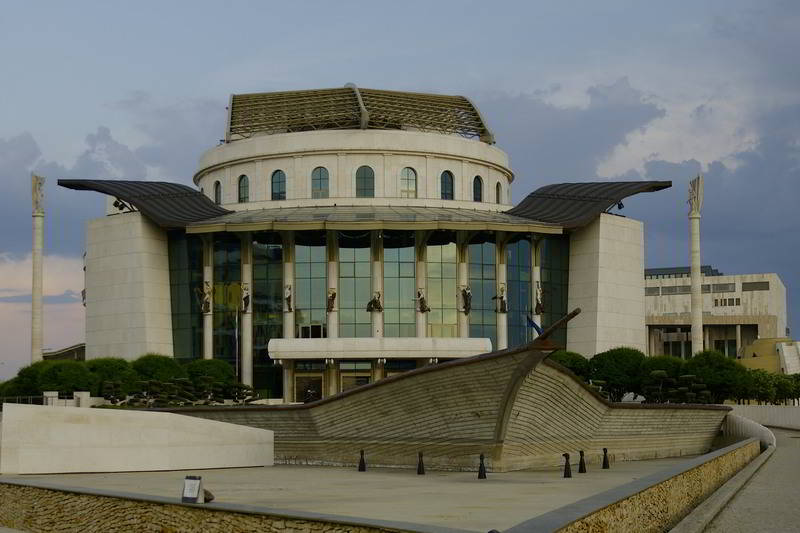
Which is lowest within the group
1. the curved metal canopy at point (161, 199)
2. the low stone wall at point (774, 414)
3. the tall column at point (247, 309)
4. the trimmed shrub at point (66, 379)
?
the low stone wall at point (774, 414)

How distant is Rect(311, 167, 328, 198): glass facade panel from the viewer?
241ft

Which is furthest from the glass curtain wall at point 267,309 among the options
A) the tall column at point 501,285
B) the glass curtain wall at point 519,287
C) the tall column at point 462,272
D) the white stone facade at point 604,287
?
the white stone facade at point 604,287

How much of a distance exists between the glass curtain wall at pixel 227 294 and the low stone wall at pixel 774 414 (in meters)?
33.4

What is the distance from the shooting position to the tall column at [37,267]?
75812 millimetres

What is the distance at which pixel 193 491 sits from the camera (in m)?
17.9

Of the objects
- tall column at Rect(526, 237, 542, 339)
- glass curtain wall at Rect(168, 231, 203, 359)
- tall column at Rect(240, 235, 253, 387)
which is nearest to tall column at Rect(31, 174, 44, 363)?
glass curtain wall at Rect(168, 231, 203, 359)

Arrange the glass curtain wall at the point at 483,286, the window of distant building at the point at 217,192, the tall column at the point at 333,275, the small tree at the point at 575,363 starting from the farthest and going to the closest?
1. the window of distant building at the point at 217,192
2. the glass curtain wall at the point at 483,286
3. the tall column at the point at 333,275
4. the small tree at the point at 575,363

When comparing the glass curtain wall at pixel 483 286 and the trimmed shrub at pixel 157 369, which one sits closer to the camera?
the trimmed shrub at pixel 157 369

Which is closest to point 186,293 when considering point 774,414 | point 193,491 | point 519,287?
point 519,287

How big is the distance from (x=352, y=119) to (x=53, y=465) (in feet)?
151

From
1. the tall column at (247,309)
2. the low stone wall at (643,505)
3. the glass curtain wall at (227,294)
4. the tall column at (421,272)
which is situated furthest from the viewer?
the glass curtain wall at (227,294)

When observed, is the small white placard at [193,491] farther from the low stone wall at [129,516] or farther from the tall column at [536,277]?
the tall column at [536,277]

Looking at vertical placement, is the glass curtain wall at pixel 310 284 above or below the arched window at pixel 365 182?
below

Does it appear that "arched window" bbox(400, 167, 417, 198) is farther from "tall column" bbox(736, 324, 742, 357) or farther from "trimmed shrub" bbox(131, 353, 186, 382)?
"tall column" bbox(736, 324, 742, 357)
